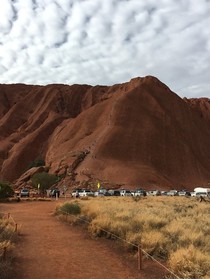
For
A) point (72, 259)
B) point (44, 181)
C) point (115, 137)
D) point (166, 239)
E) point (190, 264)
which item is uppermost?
point (115, 137)

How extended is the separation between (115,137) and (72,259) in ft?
263

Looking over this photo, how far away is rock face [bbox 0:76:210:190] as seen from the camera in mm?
Result: 85938

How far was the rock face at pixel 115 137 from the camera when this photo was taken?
85938 millimetres

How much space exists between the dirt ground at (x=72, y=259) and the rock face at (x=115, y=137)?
61912 mm

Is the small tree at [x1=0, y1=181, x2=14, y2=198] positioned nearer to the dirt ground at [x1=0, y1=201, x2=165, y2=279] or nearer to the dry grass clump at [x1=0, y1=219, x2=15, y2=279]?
the dirt ground at [x1=0, y1=201, x2=165, y2=279]

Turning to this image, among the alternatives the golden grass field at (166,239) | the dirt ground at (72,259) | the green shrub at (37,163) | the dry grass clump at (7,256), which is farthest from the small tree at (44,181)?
the dry grass clump at (7,256)

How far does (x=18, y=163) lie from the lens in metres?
109

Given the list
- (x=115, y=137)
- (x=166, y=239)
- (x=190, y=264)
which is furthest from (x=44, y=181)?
(x=190, y=264)

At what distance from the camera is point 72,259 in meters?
13.1

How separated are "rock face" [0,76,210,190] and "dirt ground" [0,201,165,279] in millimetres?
61912

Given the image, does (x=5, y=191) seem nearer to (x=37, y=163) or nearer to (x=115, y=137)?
(x=115, y=137)

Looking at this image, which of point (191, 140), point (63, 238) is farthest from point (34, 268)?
point (191, 140)

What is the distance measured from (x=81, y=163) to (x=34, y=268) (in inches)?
3045

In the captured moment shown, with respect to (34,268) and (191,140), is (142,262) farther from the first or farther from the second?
(191,140)
